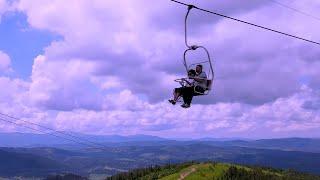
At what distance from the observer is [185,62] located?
36094 millimetres

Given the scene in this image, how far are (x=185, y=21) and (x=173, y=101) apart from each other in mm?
11097

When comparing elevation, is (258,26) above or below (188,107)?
above

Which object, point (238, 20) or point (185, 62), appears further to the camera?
point (185, 62)

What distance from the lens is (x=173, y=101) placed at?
129ft

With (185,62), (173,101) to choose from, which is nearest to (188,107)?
(173,101)

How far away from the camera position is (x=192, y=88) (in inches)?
1487

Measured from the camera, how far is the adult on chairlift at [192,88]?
37750 millimetres

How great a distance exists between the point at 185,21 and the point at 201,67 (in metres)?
10.1

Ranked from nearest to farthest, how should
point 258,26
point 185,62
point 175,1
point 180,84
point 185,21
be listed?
point 175,1 → point 258,26 → point 185,21 → point 185,62 → point 180,84

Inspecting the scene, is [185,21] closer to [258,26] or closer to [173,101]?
[258,26]

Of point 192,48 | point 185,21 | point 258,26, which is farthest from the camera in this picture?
point 192,48

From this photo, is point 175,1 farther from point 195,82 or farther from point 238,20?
point 195,82

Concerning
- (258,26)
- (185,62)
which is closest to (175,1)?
(258,26)

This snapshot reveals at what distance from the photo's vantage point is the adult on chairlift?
37750mm
